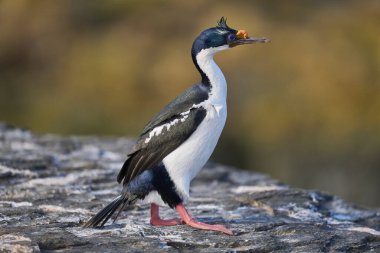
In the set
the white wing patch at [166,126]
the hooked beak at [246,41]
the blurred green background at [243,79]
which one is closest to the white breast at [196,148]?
the white wing patch at [166,126]

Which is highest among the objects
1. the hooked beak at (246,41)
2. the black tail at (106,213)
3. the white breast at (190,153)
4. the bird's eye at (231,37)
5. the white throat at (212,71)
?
the bird's eye at (231,37)

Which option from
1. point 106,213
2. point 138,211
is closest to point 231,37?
point 106,213

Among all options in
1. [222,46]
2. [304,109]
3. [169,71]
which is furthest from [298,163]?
[222,46]

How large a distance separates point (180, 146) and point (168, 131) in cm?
12

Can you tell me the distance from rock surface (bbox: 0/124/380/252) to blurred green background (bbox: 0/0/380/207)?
296cm

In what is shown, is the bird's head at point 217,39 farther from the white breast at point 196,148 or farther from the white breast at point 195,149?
the white breast at point 195,149

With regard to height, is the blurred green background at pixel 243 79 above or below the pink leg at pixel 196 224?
above

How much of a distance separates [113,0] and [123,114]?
2.73 meters

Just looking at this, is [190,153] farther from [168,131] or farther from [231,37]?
[231,37]

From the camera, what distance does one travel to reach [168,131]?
6.48 metres

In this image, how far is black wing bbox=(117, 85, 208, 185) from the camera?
6.45 m

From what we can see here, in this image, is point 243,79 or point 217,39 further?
point 243,79

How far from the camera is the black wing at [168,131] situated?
6449 millimetres

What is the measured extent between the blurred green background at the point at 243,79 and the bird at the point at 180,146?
211 inches
